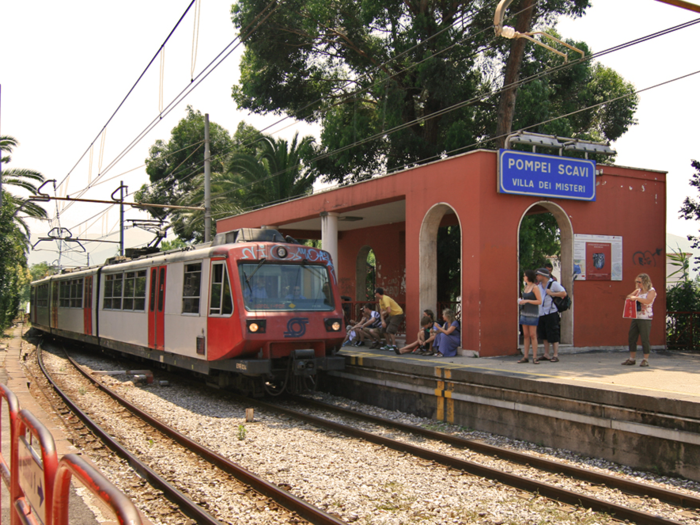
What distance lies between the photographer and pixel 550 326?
35.3ft

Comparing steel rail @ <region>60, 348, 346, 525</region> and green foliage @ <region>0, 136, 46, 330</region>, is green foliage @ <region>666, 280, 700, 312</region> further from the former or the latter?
green foliage @ <region>0, 136, 46, 330</region>

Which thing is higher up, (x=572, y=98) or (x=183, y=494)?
→ (x=572, y=98)

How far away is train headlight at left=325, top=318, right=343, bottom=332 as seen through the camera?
1085 centimetres

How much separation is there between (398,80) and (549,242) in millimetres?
8606

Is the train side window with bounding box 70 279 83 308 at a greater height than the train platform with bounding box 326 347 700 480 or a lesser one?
greater

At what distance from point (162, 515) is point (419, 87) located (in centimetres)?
1949

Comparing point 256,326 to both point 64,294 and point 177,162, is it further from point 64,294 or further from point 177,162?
point 177,162

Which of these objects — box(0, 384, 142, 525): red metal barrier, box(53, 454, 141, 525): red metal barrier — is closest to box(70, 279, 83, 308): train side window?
box(0, 384, 142, 525): red metal barrier

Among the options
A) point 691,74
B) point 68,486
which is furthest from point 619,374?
point 68,486

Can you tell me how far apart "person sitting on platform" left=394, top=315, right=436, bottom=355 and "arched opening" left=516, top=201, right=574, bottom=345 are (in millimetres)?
2835

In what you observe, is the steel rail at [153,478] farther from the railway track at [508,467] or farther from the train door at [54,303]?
the train door at [54,303]

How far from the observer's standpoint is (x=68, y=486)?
2617 mm

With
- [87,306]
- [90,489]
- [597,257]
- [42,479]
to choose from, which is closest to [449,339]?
[597,257]

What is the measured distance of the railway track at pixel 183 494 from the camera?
17.6ft
